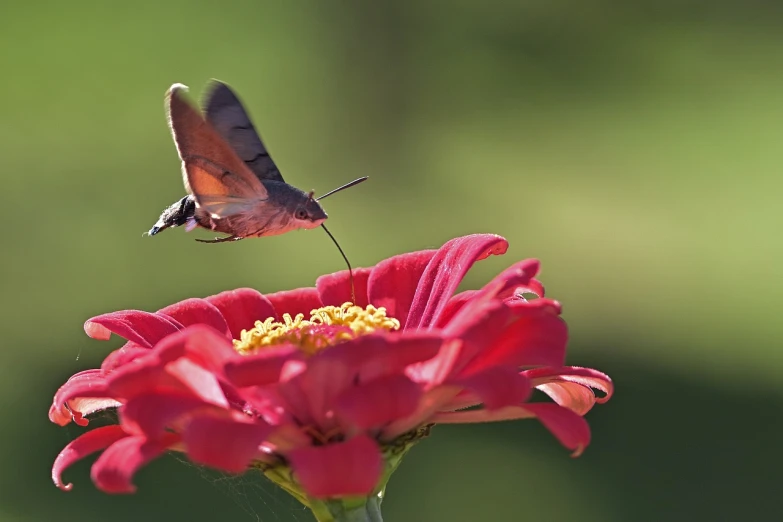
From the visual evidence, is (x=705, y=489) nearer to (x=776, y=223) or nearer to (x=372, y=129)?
(x=776, y=223)

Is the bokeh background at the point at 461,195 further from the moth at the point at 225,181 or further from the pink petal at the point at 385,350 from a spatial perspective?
the pink petal at the point at 385,350

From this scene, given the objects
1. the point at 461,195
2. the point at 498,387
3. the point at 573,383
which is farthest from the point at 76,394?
the point at 461,195

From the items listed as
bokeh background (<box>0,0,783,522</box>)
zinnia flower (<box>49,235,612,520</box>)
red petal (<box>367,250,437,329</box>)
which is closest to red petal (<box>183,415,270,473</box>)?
zinnia flower (<box>49,235,612,520</box>)

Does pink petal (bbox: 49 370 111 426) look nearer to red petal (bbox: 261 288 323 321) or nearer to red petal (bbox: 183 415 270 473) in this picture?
red petal (bbox: 183 415 270 473)

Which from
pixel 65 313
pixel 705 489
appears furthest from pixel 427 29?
pixel 705 489

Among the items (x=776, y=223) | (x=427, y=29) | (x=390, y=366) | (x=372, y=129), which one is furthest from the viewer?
(x=427, y=29)

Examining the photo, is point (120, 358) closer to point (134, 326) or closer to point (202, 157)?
point (134, 326)
